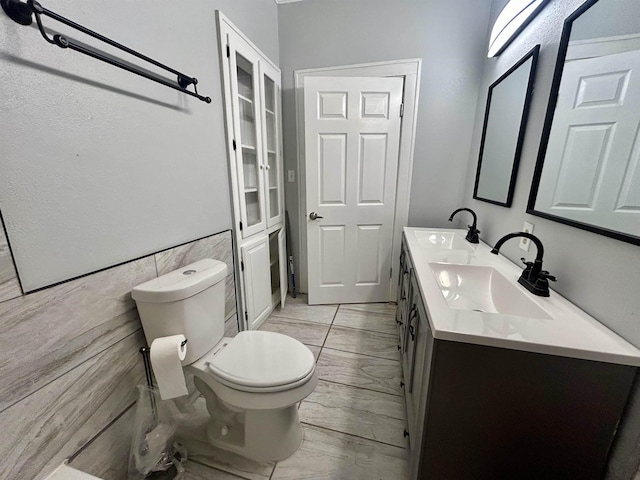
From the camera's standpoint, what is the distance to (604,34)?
854 millimetres

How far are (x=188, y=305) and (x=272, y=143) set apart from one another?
1.64 m

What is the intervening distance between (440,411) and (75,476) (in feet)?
3.67

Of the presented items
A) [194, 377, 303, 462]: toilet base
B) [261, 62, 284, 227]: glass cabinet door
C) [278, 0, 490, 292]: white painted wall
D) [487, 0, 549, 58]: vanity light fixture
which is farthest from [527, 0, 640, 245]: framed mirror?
[261, 62, 284, 227]: glass cabinet door

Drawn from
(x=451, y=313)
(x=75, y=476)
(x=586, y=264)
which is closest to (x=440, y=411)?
(x=451, y=313)

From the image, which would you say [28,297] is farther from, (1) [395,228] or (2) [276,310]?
(1) [395,228]

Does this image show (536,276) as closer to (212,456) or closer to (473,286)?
(473,286)

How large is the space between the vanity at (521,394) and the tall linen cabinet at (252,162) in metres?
1.32

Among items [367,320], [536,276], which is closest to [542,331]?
[536,276]

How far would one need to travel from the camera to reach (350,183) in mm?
2316

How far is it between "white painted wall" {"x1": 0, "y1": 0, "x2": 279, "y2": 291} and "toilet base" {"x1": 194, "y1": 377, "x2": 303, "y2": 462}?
2.57ft

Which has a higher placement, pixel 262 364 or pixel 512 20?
pixel 512 20

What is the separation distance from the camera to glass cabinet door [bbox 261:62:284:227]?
205cm

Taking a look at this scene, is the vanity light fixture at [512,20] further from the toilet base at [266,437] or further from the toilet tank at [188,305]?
the toilet base at [266,437]

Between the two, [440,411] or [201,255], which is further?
[201,255]
